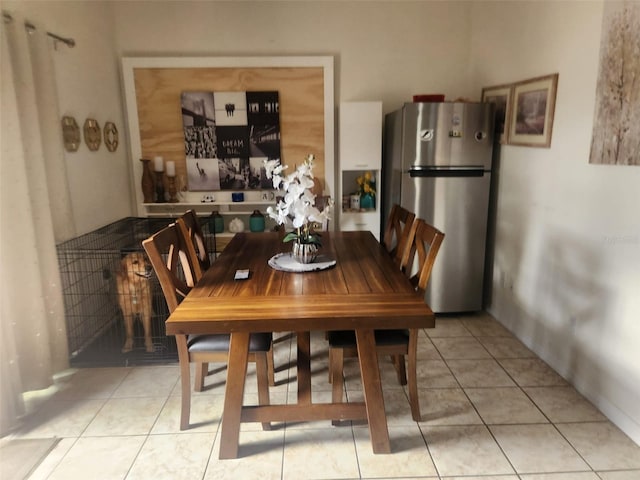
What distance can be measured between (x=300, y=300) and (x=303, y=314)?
0.13m

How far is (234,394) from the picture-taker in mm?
1865

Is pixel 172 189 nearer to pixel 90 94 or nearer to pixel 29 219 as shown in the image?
pixel 90 94

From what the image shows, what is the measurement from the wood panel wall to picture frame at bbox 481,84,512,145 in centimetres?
135

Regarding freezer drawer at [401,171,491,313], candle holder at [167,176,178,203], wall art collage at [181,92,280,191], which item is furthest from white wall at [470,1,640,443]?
candle holder at [167,176,178,203]

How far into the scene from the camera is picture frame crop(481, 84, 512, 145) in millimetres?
3078

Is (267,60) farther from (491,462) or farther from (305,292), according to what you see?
(491,462)

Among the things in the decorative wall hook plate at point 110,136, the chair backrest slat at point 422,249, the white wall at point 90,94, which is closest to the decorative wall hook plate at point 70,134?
the white wall at point 90,94

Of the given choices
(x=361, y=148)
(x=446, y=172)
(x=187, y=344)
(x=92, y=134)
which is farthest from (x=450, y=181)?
(x=92, y=134)

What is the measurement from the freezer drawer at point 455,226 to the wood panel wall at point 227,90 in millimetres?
941

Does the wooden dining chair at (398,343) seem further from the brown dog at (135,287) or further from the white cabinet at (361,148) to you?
the white cabinet at (361,148)

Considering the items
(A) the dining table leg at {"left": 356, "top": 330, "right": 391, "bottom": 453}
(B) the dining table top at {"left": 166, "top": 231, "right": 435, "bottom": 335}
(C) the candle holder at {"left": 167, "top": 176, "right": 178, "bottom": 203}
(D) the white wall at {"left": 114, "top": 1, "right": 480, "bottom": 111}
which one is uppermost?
(D) the white wall at {"left": 114, "top": 1, "right": 480, "bottom": 111}

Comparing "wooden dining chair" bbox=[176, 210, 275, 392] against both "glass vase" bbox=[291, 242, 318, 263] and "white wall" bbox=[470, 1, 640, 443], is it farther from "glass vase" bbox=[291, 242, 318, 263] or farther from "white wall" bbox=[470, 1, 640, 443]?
"white wall" bbox=[470, 1, 640, 443]

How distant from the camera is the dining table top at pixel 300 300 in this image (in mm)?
1619

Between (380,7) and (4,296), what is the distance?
10.9 feet
